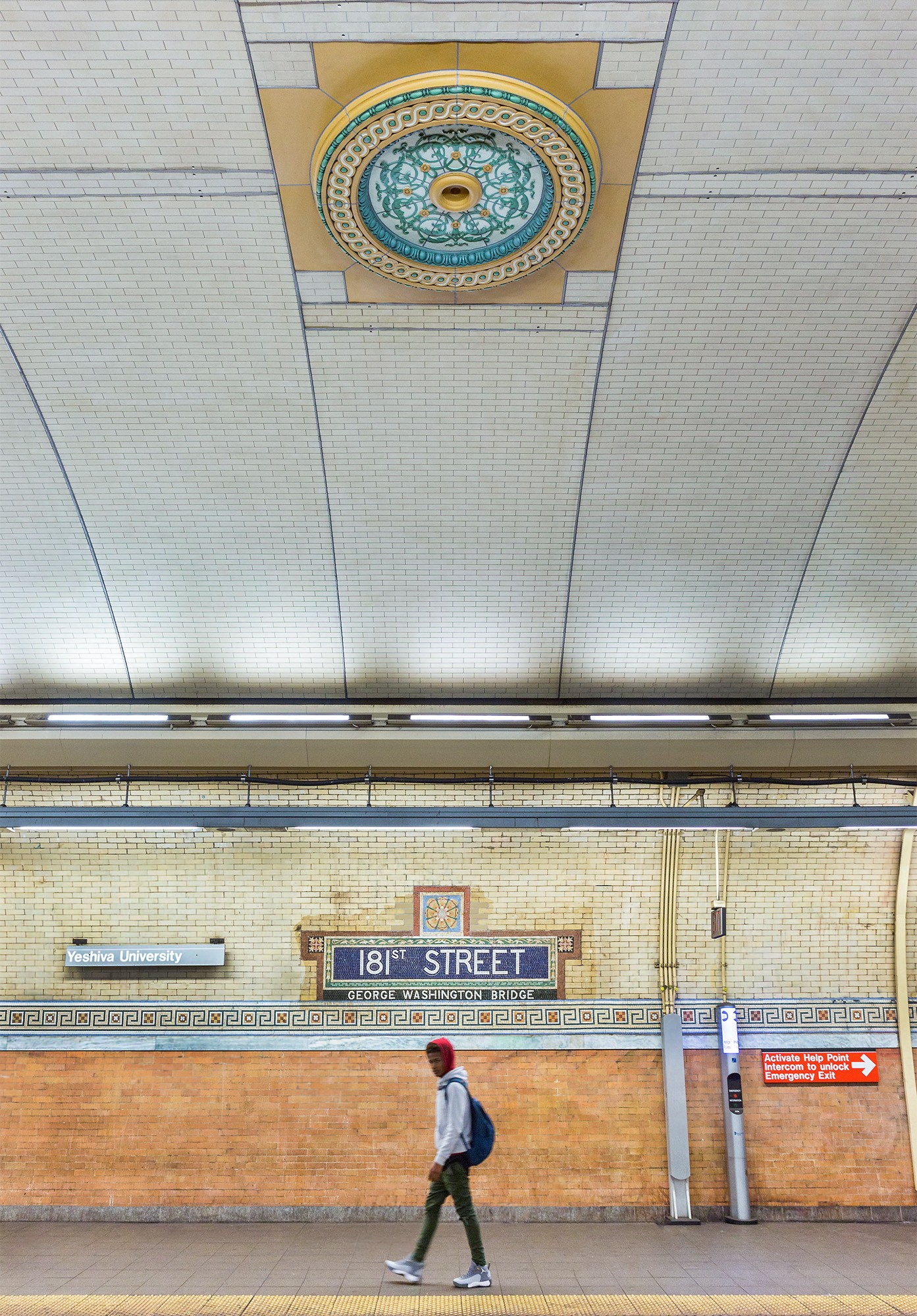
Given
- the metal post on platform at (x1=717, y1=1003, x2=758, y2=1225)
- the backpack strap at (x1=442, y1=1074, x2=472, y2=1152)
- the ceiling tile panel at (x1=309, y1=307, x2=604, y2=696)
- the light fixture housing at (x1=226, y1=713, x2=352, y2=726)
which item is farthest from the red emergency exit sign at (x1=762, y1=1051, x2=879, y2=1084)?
the light fixture housing at (x1=226, y1=713, x2=352, y2=726)

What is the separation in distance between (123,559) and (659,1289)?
820cm

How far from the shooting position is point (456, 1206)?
21.1ft

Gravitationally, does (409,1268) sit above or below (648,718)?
below

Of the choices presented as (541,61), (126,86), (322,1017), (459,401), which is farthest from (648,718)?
(126,86)

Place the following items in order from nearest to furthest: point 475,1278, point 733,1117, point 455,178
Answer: point 455,178 → point 475,1278 → point 733,1117

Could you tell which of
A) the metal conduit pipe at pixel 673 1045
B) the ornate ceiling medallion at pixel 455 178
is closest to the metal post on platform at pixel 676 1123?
the metal conduit pipe at pixel 673 1045

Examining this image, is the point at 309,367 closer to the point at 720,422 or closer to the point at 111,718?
the point at 720,422

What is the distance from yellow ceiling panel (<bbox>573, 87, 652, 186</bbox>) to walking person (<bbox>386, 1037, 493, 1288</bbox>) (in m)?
6.42

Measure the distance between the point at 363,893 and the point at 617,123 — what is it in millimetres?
8524

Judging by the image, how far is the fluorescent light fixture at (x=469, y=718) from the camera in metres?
9.58

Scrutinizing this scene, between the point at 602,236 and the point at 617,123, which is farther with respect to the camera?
the point at 602,236

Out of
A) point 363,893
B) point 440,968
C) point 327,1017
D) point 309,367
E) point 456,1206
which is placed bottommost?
point 456,1206

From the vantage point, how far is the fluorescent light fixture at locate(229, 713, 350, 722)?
954 cm

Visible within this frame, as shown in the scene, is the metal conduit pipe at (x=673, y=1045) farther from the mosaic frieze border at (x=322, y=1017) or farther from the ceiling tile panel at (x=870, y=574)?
the ceiling tile panel at (x=870, y=574)
